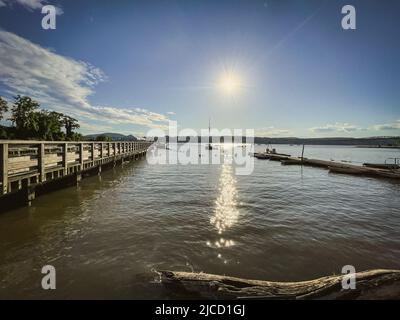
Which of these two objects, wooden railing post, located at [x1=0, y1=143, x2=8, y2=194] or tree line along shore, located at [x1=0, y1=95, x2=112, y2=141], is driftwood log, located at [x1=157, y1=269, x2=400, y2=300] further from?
tree line along shore, located at [x1=0, y1=95, x2=112, y2=141]

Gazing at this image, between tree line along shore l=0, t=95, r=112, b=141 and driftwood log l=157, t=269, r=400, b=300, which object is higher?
tree line along shore l=0, t=95, r=112, b=141

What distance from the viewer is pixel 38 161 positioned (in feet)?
36.9

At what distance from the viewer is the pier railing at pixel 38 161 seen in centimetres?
891

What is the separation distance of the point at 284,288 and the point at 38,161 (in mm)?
11653

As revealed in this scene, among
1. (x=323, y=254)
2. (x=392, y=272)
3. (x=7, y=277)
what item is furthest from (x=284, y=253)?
(x=7, y=277)

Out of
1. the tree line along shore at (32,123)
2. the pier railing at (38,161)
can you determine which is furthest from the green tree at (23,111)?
the pier railing at (38,161)

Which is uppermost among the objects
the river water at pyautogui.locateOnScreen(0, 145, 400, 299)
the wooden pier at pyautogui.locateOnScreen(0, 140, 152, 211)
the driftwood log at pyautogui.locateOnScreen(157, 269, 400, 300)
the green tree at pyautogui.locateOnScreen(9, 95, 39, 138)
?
the green tree at pyautogui.locateOnScreen(9, 95, 39, 138)

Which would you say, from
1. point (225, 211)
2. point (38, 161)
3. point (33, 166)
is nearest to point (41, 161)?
point (38, 161)

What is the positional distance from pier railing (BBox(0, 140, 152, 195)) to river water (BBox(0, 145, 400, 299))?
4.80 ft

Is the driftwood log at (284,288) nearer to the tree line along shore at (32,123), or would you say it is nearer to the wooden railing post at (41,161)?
the wooden railing post at (41,161)

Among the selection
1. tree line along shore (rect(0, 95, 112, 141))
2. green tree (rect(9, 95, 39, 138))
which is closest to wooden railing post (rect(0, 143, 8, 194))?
tree line along shore (rect(0, 95, 112, 141))

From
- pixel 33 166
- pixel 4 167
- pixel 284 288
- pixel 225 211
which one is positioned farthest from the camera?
pixel 225 211

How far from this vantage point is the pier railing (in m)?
8.91

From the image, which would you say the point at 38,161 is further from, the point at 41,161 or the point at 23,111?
the point at 23,111
